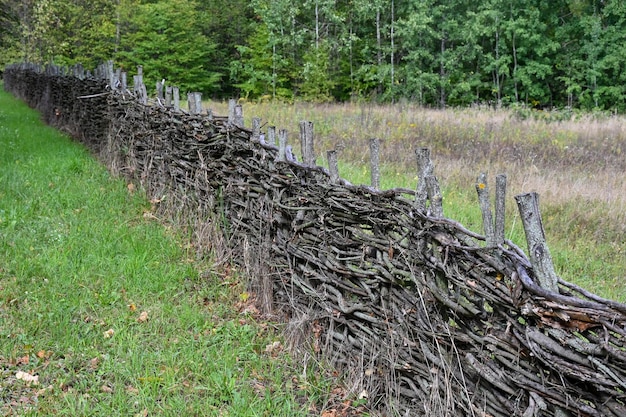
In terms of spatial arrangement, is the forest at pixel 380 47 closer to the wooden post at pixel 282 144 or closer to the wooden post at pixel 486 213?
the wooden post at pixel 282 144

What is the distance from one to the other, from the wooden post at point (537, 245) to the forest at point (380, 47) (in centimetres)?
2607

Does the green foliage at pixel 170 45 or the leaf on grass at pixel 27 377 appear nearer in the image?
the leaf on grass at pixel 27 377

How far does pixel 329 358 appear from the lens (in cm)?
371

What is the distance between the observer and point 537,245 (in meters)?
2.16

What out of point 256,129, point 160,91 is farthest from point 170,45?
point 256,129

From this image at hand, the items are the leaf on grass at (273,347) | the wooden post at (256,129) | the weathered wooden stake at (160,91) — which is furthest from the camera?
the weathered wooden stake at (160,91)

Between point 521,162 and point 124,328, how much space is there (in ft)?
25.4

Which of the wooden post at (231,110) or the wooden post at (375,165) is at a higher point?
the wooden post at (231,110)

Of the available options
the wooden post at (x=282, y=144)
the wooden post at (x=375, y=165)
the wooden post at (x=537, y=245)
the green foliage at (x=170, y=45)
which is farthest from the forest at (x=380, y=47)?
the wooden post at (x=537, y=245)

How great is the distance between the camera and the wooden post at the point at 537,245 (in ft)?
7.04

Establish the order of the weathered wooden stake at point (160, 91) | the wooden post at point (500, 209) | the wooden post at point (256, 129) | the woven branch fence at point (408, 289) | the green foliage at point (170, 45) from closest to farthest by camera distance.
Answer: the woven branch fence at point (408, 289) < the wooden post at point (500, 209) < the wooden post at point (256, 129) < the weathered wooden stake at point (160, 91) < the green foliage at point (170, 45)

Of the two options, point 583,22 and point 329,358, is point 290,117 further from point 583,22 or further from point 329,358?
point 583,22

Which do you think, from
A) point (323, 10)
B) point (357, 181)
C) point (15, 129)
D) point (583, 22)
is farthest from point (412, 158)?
point (583, 22)

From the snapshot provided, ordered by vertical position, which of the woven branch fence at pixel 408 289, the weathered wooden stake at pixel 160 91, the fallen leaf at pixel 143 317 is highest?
the weathered wooden stake at pixel 160 91
